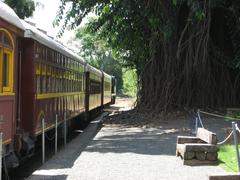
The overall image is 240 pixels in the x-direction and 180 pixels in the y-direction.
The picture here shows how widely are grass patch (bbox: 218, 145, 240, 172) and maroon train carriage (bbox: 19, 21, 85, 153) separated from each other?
3.93 metres

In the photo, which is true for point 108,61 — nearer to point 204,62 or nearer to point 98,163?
point 204,62

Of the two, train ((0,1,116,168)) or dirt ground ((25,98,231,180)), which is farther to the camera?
dirt ground ((25,98,231,180))

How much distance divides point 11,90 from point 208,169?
13.2ft

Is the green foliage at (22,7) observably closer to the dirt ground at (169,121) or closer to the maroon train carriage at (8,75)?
the dirt ground at (169,121)

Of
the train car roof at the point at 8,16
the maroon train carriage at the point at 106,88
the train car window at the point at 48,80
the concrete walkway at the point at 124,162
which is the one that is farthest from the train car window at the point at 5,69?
the maroon train carriage at the point at 106,88

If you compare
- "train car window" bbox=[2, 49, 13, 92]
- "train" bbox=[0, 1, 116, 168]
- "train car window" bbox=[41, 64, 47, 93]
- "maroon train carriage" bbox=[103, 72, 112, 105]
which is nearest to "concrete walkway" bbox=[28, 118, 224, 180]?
"train" bbox=[0, 1, 116, 168]

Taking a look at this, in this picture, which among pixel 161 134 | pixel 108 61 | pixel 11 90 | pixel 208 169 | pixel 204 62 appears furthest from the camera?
pixel 108 61

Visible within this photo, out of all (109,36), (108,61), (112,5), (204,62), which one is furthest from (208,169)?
(108,61)

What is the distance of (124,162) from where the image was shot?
12297 millimetres

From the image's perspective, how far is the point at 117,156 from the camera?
13273mm

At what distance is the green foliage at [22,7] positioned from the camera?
46562 millimetres

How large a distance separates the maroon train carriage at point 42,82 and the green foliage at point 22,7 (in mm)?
28916

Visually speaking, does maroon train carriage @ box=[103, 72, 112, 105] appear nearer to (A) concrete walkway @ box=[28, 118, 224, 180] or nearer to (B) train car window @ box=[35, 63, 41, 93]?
(A) concrete walkway @ box=[28, 118, 224, 180]

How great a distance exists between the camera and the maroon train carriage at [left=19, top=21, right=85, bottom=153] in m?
11.8
